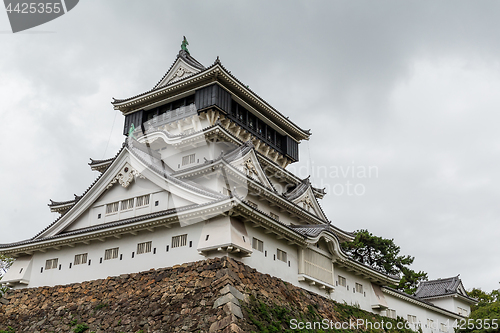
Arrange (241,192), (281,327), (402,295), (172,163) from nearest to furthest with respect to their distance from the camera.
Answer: (281,327) < (241,192) < (172,163) < (402,295)

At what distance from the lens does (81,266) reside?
67.9 feet

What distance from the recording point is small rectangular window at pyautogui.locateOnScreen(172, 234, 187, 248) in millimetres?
18203

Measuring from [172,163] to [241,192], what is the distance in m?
5.89

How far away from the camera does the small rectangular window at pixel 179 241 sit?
1820 cm

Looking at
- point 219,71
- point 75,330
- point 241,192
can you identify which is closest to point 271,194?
point 241,192

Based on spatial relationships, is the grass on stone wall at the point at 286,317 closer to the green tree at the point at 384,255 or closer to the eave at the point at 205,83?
the eave at the point at 205,83

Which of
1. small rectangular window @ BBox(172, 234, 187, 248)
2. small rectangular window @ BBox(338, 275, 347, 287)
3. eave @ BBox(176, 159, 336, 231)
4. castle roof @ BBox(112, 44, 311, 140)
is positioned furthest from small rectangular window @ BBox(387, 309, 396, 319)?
small rectangular window @ BBox(172, 234, 187, 248)

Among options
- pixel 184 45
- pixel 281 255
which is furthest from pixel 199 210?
pixel 184 45

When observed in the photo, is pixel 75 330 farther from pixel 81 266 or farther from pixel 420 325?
pixel 420 325

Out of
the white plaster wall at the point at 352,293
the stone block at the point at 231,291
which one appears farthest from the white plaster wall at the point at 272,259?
the white plaster wall at the point at 352,293

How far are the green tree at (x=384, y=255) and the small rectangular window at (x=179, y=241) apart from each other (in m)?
32.7

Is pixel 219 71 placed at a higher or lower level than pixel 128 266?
higher

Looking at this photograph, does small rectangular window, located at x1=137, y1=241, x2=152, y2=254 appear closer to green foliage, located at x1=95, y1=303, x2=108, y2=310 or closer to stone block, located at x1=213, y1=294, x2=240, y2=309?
green foliage, located at x1=95, y1=303, x2=108, y2=310

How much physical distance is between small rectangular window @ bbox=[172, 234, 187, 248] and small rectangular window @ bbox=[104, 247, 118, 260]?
3274 mm
